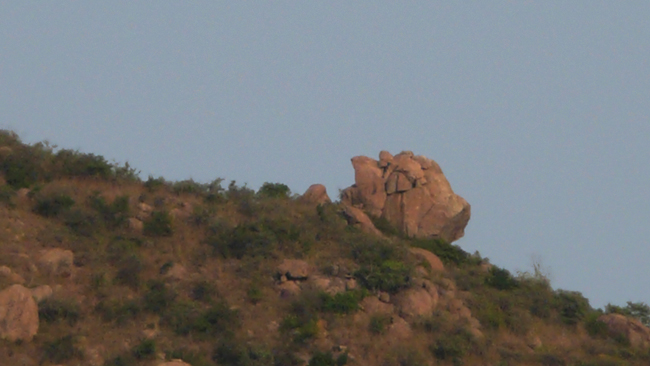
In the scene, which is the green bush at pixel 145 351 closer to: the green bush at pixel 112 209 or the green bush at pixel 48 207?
the green bush at pixel 112 209

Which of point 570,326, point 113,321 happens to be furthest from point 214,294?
point 570,326

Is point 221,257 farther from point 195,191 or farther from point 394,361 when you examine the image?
point 394,361

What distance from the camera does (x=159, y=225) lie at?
72.0 feet

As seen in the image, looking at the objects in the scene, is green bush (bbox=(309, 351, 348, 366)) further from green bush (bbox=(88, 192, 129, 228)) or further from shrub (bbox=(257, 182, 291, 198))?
shrub (bbox=(257, 182, 291, 198))

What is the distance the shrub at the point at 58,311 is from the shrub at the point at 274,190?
10.6 m

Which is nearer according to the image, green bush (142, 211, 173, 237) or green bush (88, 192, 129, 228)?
green bush (88, 192, 129, 228)

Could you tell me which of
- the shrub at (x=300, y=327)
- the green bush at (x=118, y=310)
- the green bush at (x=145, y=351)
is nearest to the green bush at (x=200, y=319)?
the green bush at (x=118, y=310)

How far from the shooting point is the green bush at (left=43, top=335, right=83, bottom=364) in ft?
52.9

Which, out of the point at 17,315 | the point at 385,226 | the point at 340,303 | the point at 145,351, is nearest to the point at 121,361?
the point at 145,351

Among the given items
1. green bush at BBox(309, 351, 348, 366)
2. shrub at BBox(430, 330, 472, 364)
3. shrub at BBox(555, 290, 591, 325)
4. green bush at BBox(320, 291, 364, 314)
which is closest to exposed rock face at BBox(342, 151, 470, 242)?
shrub at BBox(555, 290, 591, 325)

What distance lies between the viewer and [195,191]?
997 inches

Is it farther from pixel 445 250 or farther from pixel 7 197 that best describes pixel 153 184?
pixel 445 250

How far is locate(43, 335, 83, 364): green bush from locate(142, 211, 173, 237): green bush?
18.8 feet

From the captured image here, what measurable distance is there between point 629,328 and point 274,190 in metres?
12.9
